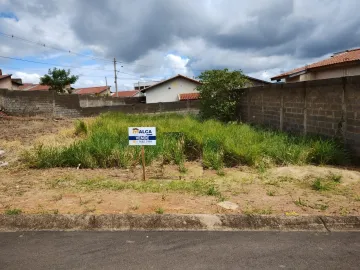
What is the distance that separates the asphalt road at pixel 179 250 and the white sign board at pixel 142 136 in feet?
6.41

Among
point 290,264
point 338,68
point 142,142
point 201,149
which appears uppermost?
point 338,68

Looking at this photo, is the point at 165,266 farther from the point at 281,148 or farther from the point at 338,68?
the point at 338,68

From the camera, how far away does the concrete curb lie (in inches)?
119

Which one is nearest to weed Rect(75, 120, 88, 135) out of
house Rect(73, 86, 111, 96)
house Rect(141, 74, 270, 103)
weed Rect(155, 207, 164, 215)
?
weed Rect(155, 207, 164, 215)

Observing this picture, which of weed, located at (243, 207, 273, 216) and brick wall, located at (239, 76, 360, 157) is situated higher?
brick wall, located at (239, 76, 360, 157)

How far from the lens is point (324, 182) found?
4398 mm

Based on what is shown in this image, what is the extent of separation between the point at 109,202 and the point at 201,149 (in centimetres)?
329

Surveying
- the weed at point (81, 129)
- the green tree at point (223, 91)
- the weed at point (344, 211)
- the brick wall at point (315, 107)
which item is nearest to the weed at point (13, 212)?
the weed at point (344, 211)

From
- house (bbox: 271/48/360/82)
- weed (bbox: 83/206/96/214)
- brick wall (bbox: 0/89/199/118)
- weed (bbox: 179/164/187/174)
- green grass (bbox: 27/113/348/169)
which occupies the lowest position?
weed (bbox: 83/206/96/214)

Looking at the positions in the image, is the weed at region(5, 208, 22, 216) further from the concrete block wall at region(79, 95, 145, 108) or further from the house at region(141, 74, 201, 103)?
the house at region(141, 74, 201, 103)

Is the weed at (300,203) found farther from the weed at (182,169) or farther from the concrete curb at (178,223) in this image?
the weed at (182,169)

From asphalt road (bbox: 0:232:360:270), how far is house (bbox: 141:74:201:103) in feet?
101

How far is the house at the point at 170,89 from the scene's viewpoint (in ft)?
109

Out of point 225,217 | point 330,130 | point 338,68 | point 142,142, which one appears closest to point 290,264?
point 225,217
